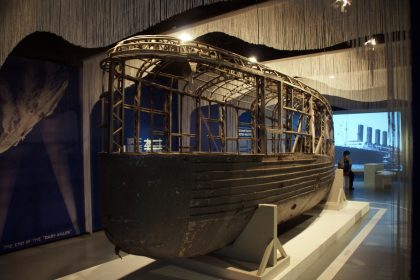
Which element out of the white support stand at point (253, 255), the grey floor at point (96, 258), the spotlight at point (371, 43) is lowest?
the grey floor at point (96, 258)

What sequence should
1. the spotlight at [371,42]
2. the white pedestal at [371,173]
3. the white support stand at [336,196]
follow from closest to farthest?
1. the spotlight at [371,42]
2. the white support stand at [336,196]
3. the white pedestal at [371,173]

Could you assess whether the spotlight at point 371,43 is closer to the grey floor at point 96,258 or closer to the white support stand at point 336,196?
the grey floor at point 96,258

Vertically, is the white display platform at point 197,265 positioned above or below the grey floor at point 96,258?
above

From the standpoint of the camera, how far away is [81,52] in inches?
248

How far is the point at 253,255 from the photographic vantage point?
3824 mm

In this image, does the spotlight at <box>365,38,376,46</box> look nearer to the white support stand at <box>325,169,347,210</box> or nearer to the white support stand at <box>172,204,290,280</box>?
the white support stand at <box>172,204,290,280</box>

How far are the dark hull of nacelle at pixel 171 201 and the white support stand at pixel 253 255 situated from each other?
0.28 meters

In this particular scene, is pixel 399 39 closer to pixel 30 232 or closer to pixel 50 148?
pixel 50 148

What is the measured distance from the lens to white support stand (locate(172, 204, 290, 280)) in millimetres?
3598

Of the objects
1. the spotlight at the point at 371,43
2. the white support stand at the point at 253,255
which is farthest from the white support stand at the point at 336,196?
the spotlight at the point at 371,43

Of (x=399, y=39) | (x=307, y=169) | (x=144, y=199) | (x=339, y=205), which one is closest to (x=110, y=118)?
(x=144, y=199)

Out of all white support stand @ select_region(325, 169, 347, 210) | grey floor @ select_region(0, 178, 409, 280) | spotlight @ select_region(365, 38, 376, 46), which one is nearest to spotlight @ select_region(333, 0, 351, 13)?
spotlight @ select_region(365, 38, 376, 46)

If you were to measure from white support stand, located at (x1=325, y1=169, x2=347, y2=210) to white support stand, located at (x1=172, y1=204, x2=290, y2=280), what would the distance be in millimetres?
3622

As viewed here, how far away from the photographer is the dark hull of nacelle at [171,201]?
3191 mm
